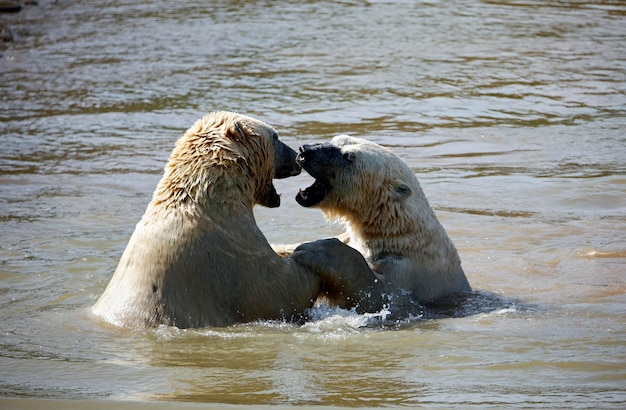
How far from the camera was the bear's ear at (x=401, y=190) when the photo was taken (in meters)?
6.90

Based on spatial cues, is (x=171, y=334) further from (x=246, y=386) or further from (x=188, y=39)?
(x=188, y=39)

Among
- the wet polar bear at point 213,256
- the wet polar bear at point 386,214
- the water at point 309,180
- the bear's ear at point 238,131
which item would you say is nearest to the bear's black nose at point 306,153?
the wet polar bear at point 386,214

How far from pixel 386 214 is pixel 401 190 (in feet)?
0.61

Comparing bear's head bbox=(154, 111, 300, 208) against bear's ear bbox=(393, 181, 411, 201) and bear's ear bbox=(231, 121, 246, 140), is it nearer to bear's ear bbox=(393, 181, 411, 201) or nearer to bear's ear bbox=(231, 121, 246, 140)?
bear's ear bbox=(231, 121, 246, 140)

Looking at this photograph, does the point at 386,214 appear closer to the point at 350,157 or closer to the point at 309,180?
Answer: the point at 350,157

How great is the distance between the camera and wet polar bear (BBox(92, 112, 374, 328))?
19.4ft

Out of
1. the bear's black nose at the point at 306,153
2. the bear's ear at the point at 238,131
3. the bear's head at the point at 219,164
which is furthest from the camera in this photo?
the bear's black nose at the point at 306,153

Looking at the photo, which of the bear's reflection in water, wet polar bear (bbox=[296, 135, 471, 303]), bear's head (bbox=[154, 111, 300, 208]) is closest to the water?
the bear's reflection in water

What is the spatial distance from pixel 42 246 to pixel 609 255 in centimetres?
442

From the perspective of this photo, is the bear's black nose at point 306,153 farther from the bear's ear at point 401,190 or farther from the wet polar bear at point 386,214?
the bear's ear at point 401,190

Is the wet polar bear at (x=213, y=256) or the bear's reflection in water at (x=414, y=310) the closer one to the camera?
the wet polar bear at (x=213, y=256)

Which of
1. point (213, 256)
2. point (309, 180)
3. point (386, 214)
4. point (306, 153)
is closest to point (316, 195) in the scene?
point (306, 153)

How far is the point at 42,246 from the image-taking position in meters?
8.45

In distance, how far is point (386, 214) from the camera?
22.8ft
